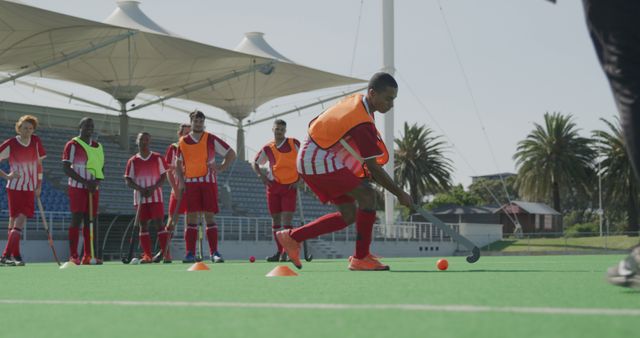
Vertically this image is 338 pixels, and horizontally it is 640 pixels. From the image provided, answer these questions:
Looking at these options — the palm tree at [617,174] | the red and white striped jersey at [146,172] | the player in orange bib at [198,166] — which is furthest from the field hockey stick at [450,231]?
the palm tree at [617,174]

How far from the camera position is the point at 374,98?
23.9 ft

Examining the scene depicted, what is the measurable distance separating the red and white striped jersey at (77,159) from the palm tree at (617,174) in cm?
4222

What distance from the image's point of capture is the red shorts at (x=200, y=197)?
41.2ft

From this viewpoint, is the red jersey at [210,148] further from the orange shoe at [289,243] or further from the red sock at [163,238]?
the orange shoe at [289,243]

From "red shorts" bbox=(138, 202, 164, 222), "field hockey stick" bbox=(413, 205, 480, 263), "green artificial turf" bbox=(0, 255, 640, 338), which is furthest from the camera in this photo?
"red shorts" bbox=(138, 202, 164, 222)

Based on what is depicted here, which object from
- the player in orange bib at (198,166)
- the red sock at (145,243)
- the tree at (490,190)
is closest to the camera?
the player in orange bib at (198,166)

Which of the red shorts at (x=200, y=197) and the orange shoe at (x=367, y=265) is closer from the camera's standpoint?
the orange shoe at (x=367, y=265)

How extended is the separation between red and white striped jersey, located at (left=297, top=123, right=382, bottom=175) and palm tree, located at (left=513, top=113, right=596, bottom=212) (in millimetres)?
50304

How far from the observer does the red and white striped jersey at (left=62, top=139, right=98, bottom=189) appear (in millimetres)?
12258

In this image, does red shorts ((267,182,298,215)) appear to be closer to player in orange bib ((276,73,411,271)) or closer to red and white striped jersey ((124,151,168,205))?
red and white striped jersey ((124,151,168,205))

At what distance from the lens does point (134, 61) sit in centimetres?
3972

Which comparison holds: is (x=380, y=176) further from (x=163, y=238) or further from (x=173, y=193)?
(x=163, y=238)

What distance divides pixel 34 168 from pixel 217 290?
7799mm

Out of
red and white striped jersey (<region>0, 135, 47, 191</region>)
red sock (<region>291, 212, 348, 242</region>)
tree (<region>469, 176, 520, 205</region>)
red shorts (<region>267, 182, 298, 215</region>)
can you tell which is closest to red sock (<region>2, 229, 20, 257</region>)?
red and white striped jersey (<region>0, 135, 47, 191</region>)
